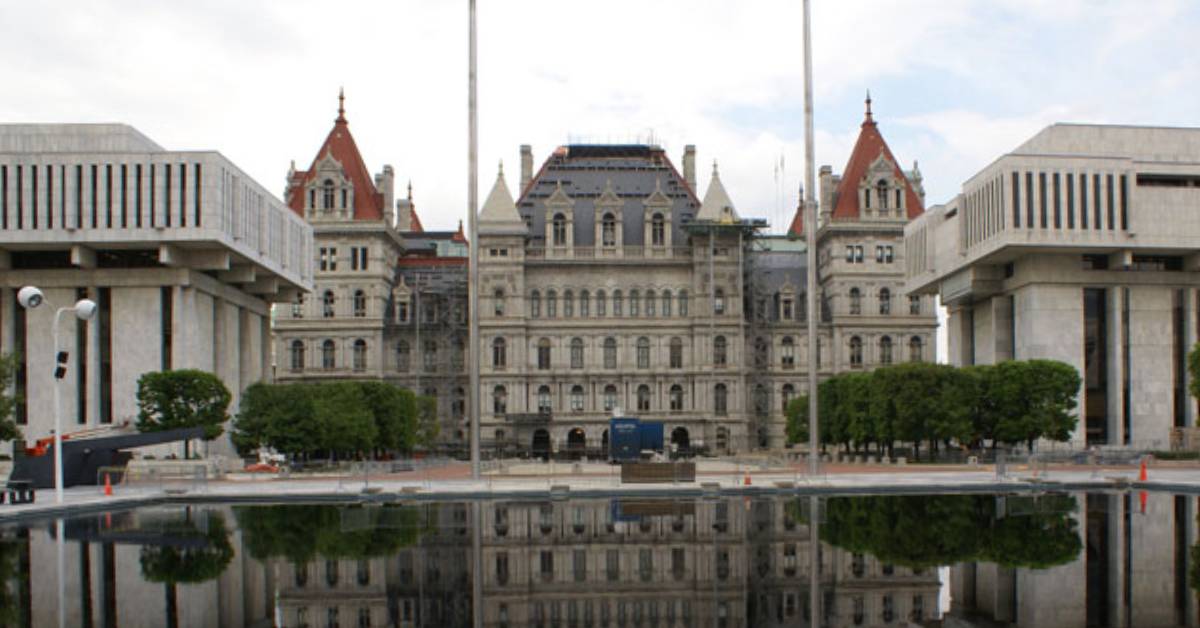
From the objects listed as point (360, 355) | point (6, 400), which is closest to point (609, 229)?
point (360, 355)

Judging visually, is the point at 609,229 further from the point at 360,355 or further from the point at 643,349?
the point at 360,355

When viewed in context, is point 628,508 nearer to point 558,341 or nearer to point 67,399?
point 67,399

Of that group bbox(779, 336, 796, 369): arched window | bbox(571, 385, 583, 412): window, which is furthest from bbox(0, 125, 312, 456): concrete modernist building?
bbox(779, 336, 796, 369): arched window

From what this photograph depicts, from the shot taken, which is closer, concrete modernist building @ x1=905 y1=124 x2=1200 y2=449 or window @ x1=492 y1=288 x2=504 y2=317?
concrete modernist building @ x1=905 y1=124 x2=1200 y2=449

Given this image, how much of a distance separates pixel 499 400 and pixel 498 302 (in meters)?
8.11

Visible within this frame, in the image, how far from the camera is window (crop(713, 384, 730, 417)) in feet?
350

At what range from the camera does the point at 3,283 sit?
72.9m

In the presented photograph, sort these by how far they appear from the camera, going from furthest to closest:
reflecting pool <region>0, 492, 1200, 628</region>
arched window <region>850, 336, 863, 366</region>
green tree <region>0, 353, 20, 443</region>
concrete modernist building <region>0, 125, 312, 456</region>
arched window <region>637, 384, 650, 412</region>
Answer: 1. arched window <region>850, 336, 863, 366</region>
2. arched window <region>637, 384, 650, 412</region>
3. concrete modernist building <region>0, 125, 312, 456</region>
4. green tree <region>0, 353, 20, 443</region>
5. reflecting pool <region>0, 492, 1200, 628</region>

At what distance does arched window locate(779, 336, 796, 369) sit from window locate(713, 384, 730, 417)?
6.40 m

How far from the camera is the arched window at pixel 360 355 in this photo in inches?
4245

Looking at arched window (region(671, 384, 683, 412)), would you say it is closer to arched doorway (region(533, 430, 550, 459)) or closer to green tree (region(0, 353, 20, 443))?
arched doorway (region(533, 430, 550, 459))

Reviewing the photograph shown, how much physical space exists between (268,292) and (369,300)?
19.2 m

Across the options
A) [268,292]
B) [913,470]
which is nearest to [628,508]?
[913,470]

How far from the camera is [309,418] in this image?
70.1 meters
